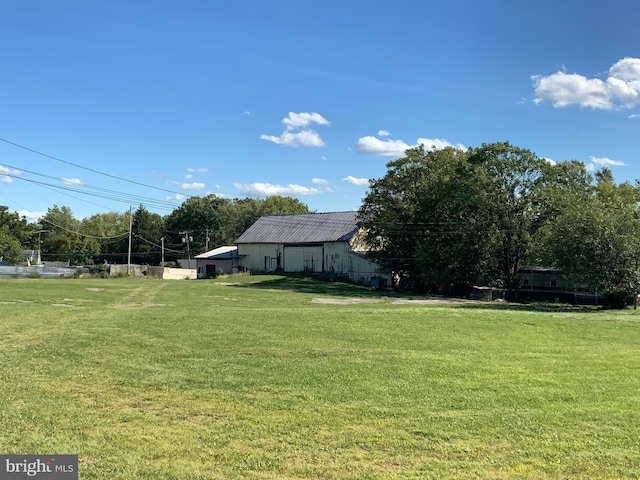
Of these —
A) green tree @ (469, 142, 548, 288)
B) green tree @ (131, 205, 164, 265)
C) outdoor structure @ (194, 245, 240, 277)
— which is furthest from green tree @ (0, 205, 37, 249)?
green tree @ (469, 142, 548, 288)

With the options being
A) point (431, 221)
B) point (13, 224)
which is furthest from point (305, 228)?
point (13, 224)

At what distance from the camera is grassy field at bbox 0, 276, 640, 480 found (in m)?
4.88

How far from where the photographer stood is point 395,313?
2059 centimetres

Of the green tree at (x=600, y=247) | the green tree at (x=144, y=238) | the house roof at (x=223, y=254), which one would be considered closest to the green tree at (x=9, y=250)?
the green tree at (x=144, y=238)

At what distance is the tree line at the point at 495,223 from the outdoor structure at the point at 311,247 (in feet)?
15.8

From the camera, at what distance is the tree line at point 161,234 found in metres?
91.1

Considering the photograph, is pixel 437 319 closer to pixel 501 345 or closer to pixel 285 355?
pixel 501 345

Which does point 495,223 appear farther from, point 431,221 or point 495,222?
point 431,221

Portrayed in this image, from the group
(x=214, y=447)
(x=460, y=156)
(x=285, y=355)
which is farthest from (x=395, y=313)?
(x=460, y=156)

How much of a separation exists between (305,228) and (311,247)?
3.44m

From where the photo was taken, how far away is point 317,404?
6922 millimetres

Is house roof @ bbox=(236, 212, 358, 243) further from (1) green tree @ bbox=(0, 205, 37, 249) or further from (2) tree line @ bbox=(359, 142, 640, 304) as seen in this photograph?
(1) green tree @ bbox=(0, 205, 37, 249)

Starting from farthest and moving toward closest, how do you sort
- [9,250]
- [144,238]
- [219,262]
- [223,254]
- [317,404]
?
[144,238] → [9,250] → [219,262] → [223,254] → [317,404]

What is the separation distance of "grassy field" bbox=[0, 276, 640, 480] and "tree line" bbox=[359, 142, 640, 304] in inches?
679
